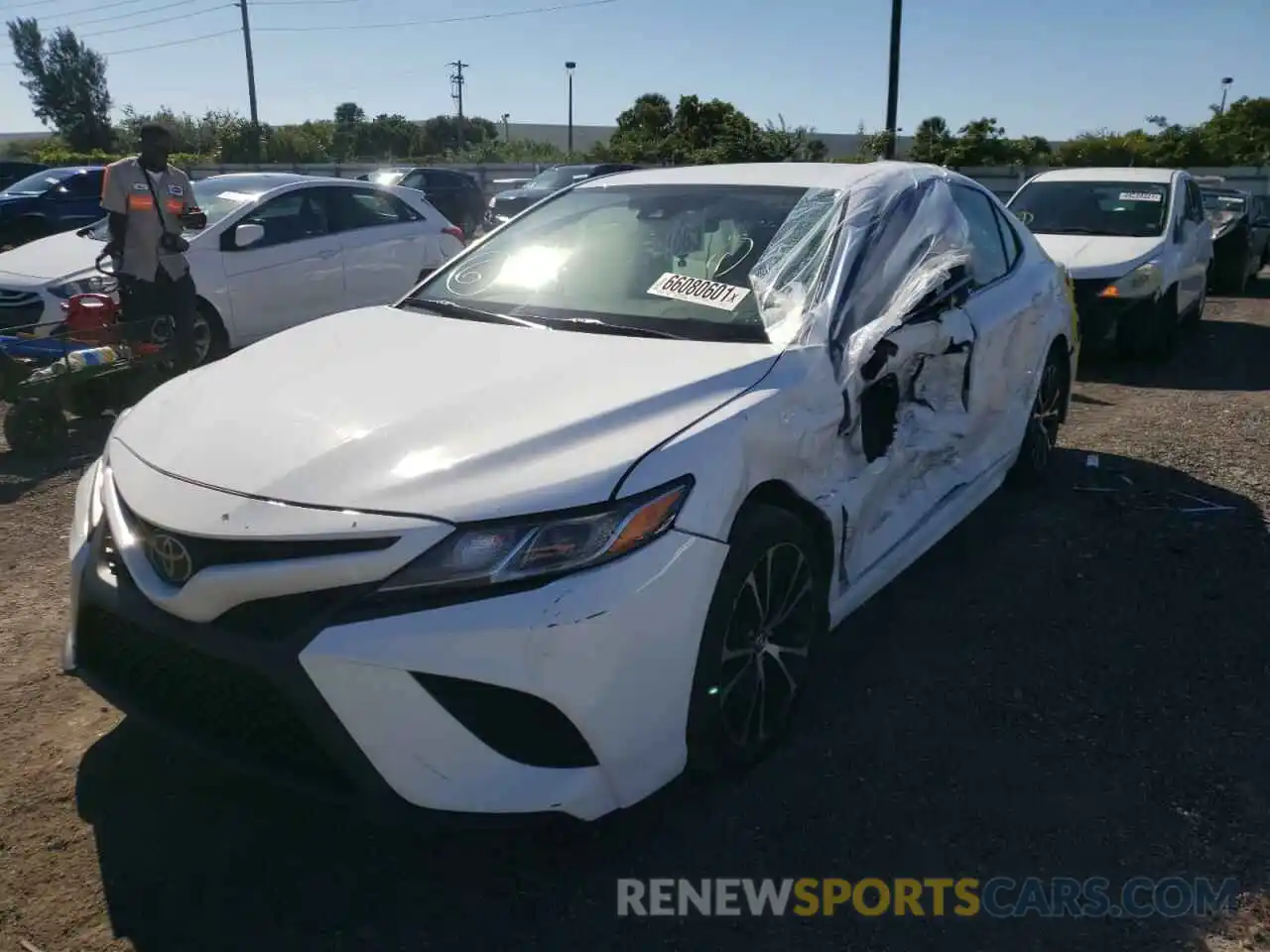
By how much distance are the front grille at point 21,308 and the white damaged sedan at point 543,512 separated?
4.88m

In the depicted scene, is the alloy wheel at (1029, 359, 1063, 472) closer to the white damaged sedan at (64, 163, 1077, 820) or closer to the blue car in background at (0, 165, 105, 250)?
the white damaged sedan at (64, 163, 1077, 820)

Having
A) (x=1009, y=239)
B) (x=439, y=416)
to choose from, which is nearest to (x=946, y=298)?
(x=1009, y=239)

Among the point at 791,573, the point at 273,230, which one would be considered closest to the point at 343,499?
the point at 791,573

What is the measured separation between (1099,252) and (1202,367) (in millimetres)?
1352

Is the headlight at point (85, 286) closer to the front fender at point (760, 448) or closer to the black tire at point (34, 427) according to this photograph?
the black tire at point (34, 427)

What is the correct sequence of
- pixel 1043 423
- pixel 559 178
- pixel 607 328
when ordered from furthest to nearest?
1. pixel 559 178
2. pixel 1043 423
3. pixel 607 328

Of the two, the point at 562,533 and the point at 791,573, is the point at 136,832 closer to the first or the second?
the point at 562,533

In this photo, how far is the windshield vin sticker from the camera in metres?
3.31

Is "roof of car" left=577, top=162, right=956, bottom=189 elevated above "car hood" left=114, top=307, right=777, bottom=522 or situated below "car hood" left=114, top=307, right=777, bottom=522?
above

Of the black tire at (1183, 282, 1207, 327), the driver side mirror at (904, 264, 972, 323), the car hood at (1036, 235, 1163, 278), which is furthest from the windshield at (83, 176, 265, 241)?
the black tire at (1183, 282, 1207, 327)

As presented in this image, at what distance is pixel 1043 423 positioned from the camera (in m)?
5.29

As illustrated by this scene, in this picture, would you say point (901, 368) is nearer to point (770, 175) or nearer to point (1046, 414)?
point (770, 175)

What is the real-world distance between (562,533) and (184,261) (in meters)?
5.70
